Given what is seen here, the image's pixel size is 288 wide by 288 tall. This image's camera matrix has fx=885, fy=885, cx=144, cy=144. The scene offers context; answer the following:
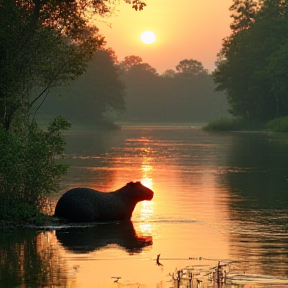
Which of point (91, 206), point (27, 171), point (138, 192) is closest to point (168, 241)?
point (91, 206)

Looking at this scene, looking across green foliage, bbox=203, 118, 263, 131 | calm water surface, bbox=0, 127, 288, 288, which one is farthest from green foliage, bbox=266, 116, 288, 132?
calm water surface, bbox=0, 127, 288, 288

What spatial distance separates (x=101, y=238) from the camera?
60.5 ft

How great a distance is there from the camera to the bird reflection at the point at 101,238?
1741 centimetres

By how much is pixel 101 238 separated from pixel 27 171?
9.83 feet

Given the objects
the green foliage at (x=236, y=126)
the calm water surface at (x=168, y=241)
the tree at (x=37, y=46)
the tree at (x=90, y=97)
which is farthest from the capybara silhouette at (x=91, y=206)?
the tree at (x=90, y=97)

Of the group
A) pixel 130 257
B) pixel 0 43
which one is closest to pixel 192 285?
pixel 130 257

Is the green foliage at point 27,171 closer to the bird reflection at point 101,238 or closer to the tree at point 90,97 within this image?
the bird reflection at point 101,238

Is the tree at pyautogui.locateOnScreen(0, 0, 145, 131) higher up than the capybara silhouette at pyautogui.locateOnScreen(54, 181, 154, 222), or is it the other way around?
the tree at pyautogui.locateOnScreen(0, 0, 145, 131)

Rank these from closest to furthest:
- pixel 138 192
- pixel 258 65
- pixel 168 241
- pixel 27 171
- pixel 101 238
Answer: pixel 168 241 → pixel 101 238 → pixel 27 171 → pixel 138 192 → pixel 258 65

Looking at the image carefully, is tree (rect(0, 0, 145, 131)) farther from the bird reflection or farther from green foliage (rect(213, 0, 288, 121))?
green foliage (rect(213, 0, 288, 121))

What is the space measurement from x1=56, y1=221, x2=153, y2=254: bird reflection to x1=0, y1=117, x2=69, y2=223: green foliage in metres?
1.30

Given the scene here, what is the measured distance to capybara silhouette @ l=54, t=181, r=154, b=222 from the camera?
20.4 meters

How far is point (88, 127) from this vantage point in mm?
143750

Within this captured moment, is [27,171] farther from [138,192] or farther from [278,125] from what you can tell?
[278,125]
